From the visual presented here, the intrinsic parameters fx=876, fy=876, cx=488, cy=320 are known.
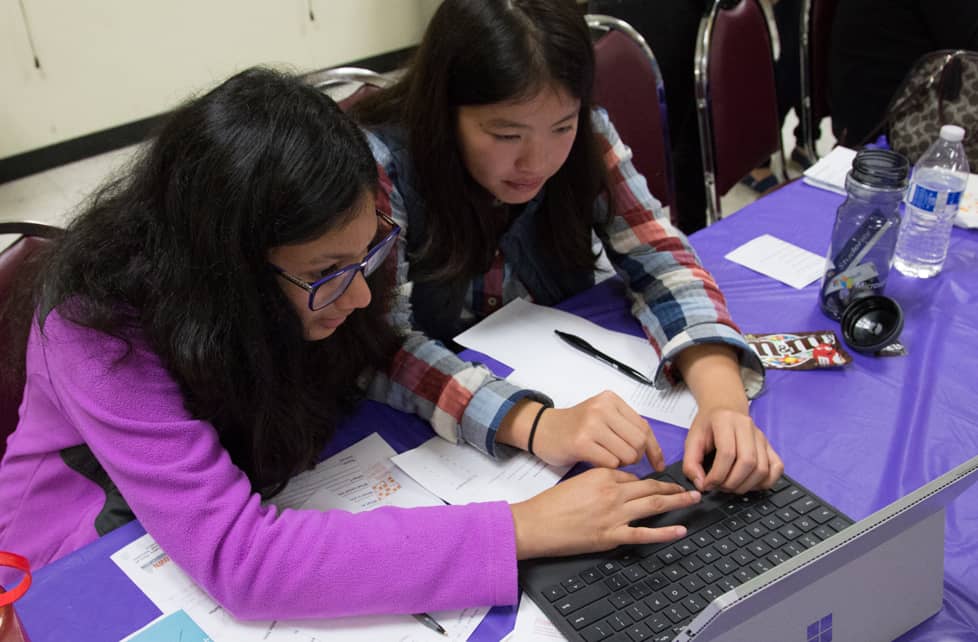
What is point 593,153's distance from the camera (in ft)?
4.43

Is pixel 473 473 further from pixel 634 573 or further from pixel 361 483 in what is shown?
pixel 634 573

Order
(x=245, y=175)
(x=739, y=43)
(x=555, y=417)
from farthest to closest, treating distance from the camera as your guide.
Answer: (x=739, y=43), (x=555, y=417), (x=245, y=175)

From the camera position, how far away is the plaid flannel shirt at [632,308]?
1.13 metres

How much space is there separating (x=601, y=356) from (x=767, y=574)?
678 mm

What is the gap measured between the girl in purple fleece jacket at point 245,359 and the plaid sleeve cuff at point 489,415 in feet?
0.47

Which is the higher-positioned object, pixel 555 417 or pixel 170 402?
pixel 170 402

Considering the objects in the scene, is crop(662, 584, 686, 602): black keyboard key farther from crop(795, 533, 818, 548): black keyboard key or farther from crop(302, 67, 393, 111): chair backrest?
crop(302, 67, 393, 111): chair backrest

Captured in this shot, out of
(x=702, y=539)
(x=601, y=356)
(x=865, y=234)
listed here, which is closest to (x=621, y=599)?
(x=702, y=539)

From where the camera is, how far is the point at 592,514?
0.92 metres

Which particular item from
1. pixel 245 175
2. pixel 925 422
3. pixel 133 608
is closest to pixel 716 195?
pixel 925 422

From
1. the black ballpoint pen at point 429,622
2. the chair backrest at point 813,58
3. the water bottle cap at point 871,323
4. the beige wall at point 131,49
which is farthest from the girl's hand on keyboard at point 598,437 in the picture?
the beige wall at point 131,49

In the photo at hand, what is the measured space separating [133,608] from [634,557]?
51 centimetres

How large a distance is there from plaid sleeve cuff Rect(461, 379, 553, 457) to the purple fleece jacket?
0.16 meters

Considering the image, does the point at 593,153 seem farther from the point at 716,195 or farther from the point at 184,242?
the point at 716,195
